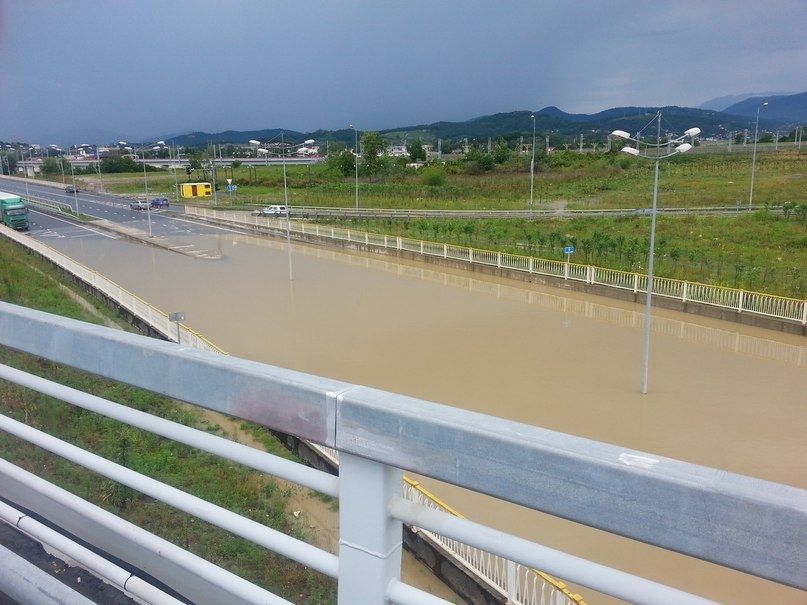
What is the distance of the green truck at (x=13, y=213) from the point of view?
36188 mm

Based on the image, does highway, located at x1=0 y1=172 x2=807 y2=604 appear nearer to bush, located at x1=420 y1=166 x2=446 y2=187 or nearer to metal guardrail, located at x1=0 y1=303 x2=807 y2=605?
metal guardrail, located at x1=0 y1=303 x2=807 y2=605

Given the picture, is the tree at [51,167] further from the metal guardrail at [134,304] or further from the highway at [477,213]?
the metal guardrail at [134,304]

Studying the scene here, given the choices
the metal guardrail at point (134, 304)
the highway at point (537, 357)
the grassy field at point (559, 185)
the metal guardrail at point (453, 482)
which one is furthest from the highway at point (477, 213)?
the metal guardrail at point (453, 482)

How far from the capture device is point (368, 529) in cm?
106

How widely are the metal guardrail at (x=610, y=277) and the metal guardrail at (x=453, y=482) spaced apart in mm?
16433

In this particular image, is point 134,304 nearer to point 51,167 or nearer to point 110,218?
point 110,218

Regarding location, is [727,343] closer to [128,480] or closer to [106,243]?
[128,480]

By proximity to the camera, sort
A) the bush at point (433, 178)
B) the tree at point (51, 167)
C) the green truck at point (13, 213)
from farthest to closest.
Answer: the tree at point (51, 167)
the bush at point (433, 178)
the green truck at point (13, 213)

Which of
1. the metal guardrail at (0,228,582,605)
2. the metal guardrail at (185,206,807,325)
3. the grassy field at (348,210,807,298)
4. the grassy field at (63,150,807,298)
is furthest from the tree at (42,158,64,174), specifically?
the metal guardrail at (0,228,582,605)

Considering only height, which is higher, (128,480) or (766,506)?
(766,506)

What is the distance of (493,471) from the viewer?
94cm

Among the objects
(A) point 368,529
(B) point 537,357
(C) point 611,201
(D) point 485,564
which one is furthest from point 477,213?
(A) point 368,529

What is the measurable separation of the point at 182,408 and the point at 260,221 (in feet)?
93.4

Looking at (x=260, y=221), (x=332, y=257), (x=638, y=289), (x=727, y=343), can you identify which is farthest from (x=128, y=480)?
(x=260, y=221)
